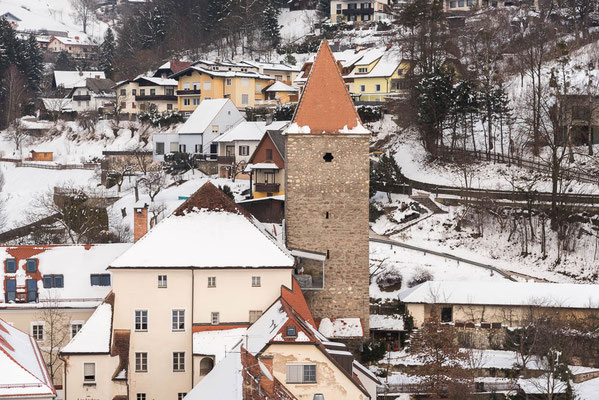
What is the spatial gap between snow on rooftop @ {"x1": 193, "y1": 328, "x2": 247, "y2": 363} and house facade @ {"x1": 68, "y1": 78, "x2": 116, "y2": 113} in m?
64.6

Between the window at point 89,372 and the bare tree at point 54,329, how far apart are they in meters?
4.33

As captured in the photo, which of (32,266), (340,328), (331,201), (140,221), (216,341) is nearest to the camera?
(216,341)

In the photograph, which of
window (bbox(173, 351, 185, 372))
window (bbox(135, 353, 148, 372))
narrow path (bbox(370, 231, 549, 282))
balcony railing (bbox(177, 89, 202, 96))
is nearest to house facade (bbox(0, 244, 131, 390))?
window (bbox(135, 353, 148, 372))

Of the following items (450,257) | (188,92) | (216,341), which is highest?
(188,92)

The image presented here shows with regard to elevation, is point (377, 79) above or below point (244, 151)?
above

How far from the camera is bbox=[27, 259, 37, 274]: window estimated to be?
3888 centimetres

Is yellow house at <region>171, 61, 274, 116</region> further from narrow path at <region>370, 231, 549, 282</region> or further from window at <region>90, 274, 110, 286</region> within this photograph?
window at <region>90, 274, 110, 286</region>

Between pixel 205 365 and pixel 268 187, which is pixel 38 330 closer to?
pixel 205 365

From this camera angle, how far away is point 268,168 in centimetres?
6275

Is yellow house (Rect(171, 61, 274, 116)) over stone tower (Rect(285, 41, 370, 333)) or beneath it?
over

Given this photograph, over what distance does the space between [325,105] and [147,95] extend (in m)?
57.0

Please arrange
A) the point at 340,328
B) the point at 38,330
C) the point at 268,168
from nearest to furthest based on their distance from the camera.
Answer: the point at 340,328
the point at 38,330
the point at 268,168

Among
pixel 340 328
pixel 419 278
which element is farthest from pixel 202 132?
pixel 340 328

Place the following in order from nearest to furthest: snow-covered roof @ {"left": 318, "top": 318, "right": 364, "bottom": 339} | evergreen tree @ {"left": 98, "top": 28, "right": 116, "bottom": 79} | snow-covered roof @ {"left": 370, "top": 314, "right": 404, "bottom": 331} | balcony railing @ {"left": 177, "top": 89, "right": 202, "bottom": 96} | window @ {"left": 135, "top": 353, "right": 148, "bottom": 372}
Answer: window @ {"left": 135, "top": 353, "right": 148, "bottom": 372} → snow-covered roof @ {"left": 318, "top": 318, "right": 364, "bottom": 339} → snow-covered roof @ {"left": 370, "top": 314, "right": 404, "bottom": 331} → balcony railing @ {"left": 177, "top": 89, "right": 202, "bottom": 96} → evergreen tree @ {"left": 98, "top": 28, "right": 116, "bottom": 79}
